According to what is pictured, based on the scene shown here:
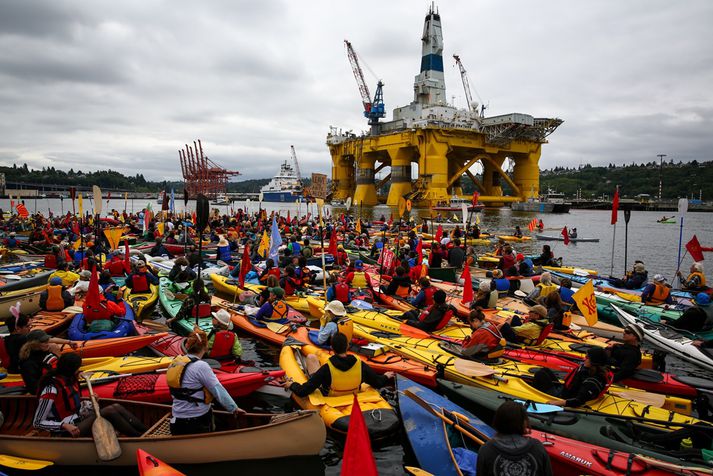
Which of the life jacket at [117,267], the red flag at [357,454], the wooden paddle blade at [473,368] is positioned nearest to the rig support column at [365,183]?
the life jacket at [117,267]

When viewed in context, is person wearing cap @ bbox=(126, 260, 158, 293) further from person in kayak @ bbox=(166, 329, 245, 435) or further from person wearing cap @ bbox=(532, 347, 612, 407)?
person wearing cap @ bbox=(532, 347, 612, 407)

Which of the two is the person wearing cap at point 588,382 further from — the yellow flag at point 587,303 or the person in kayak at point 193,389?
the person in kayak at point 193,389

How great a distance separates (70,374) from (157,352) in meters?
4.08

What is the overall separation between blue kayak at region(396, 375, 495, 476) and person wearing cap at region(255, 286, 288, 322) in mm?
4851

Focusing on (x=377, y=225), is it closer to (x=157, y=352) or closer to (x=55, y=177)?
(x=157, y=352)

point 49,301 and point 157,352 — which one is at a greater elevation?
point 49,301


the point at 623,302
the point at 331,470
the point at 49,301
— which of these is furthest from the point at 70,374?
the point at 623,302

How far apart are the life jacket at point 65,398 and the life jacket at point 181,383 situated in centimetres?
124

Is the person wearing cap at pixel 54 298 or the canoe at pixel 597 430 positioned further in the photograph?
the person wearing cap at pixel 54 298

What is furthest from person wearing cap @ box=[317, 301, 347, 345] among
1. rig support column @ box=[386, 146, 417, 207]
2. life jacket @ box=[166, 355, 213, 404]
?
rig support column @ box=[386, 146, 417, 207]

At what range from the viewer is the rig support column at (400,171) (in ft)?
204

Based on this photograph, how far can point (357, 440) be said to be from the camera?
11.6 ft

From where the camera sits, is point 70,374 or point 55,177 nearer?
point 70,374

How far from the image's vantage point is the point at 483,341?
787 cm
